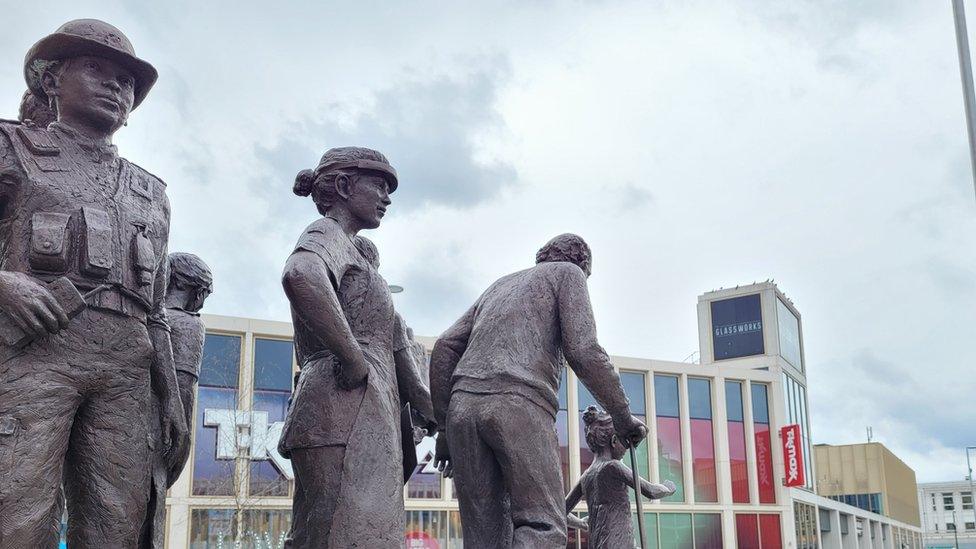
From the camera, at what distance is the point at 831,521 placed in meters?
58.9

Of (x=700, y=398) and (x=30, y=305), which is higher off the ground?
(x=700, y=398)

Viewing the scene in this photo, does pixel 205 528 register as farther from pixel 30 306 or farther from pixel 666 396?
pixel 30 306

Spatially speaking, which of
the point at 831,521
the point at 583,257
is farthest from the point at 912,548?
the point at 583,257

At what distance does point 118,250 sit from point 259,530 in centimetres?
2928

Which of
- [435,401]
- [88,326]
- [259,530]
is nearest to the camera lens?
[88,326]

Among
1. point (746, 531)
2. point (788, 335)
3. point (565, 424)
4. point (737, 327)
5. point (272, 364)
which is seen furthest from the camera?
point (788, 335)

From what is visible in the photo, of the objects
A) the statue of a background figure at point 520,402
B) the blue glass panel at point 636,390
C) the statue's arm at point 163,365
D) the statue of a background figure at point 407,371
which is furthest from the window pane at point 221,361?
the statue's arm at point 163,365

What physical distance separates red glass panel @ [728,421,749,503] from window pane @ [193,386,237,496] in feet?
73.2

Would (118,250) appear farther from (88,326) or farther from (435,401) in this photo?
(435,401)

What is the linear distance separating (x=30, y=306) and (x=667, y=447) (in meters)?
40.5

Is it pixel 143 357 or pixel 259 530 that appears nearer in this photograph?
pixel 143 357

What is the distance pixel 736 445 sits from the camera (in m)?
45.6

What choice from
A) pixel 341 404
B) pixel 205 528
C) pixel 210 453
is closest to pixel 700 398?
pixel 210 453

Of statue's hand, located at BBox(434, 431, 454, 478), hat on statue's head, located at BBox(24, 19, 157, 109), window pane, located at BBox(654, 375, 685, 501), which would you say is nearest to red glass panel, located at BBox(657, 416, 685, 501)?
window pane, located at BBox(654, 375, 685, 501)
